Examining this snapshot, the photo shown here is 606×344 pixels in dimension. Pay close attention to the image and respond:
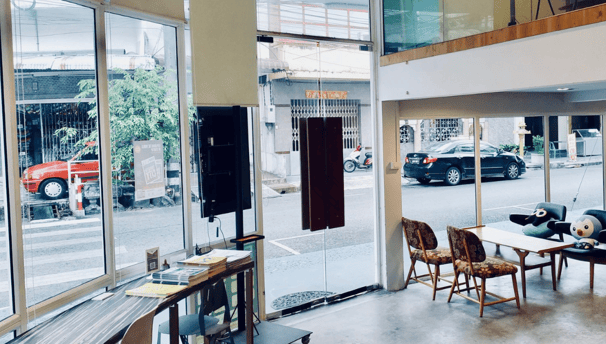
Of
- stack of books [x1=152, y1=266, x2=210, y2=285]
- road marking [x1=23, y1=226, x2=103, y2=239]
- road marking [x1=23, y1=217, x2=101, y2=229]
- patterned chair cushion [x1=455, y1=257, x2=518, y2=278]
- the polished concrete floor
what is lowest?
the polished concrete floor

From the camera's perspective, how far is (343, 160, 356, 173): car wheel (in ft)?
22.8

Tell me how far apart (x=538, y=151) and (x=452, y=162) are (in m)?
1.72

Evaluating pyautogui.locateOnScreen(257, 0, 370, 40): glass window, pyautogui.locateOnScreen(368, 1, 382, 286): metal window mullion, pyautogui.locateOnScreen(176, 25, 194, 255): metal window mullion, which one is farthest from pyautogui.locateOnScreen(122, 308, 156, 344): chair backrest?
pyautogui.locateOnScreen(368, 1, 382, 286): metal window mullion

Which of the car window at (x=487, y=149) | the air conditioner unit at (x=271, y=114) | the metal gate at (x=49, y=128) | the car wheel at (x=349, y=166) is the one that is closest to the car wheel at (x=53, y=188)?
the metal gate at (x=49, y=128)

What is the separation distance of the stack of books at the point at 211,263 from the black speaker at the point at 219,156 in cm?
43

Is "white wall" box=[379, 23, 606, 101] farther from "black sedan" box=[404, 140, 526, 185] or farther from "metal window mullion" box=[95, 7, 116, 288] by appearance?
"metal window mullion" box=[95, 7, 116, 288]

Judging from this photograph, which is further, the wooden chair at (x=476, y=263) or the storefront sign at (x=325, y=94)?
the storefront sign at (x=325, y=94)

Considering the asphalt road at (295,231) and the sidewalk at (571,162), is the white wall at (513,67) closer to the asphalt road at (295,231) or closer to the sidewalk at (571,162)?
the asphalt road at (295,231)

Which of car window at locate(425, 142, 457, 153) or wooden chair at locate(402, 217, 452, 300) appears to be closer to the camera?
wooden chair at locate(402, 217, 452, 300)

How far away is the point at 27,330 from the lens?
3.68m

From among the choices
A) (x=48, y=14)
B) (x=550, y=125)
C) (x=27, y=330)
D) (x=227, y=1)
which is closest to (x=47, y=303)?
(x=27, y=330)

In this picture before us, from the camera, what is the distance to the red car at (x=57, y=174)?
3881mm

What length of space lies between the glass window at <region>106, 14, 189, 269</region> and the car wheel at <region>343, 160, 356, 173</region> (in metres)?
2.36

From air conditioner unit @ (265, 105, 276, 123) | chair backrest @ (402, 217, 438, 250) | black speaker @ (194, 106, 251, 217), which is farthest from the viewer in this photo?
chair backrest @ (402, 217, 438, 250)
